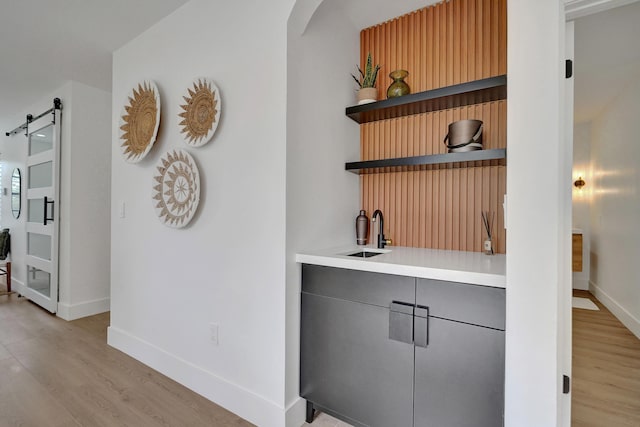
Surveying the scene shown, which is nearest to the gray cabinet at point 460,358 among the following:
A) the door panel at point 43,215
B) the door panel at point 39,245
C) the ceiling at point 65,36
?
the ceiling at point 65,36

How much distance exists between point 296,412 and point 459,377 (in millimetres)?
899

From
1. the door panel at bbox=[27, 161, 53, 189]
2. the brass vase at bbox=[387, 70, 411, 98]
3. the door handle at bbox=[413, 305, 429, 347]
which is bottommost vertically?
the door handle at bbox=[413, 305, 429, 347]

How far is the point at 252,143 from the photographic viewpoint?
5.79 ft

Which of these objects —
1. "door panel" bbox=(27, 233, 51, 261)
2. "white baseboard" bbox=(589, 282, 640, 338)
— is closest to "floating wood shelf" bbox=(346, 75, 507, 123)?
"white baseboard" bbox=(589, 282, 640, 338)

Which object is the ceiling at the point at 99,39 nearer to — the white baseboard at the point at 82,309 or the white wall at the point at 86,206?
the white wall at the point at 86,206

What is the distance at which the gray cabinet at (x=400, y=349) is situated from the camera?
4.12ft

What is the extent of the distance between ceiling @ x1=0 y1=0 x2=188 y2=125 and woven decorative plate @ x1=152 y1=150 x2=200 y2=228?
3.35 feet

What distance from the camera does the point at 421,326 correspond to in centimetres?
138

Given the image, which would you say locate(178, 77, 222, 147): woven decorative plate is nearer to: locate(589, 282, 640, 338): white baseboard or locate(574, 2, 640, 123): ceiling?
locate(574, 2, 640, 123): ceiling

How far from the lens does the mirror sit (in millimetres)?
4325

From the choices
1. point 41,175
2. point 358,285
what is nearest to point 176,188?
point 358,285

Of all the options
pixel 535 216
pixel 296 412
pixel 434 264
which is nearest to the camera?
pixel 535 216

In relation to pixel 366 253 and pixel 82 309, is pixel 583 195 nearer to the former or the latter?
pixel 366 253

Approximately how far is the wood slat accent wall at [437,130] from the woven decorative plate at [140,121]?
1.50 metres
